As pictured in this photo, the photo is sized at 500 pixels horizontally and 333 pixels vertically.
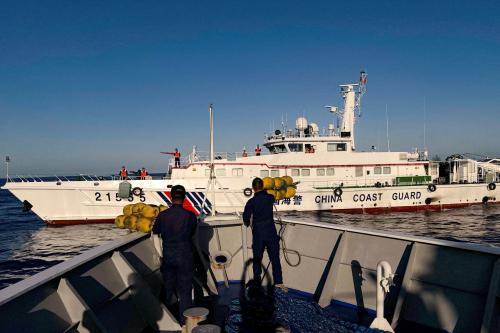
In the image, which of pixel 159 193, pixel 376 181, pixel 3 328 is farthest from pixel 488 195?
pixel 3 328

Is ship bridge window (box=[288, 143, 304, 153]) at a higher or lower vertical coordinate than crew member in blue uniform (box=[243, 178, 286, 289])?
higher

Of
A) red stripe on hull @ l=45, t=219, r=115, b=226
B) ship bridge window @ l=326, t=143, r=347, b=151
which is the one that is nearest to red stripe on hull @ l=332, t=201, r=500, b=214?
ship bridge window @ l=326, t=143, r=347, b=151

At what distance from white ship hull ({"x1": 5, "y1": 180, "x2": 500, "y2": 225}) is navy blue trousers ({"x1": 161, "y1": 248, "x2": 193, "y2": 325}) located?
1261cm

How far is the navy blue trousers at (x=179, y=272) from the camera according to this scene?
4254 mm

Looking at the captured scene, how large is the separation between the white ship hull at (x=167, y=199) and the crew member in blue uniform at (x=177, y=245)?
12.6 metres

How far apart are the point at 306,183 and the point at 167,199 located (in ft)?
28.2

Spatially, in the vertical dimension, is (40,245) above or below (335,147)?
below

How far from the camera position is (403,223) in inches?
738

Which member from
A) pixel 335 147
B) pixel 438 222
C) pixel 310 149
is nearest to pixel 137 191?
pixel 310 149

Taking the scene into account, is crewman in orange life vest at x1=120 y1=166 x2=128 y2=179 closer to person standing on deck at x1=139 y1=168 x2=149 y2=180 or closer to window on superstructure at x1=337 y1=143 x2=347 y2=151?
person standing on deck at x1=139 y1=168 x2=149 y2=180

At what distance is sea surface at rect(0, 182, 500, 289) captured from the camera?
44.8 ft

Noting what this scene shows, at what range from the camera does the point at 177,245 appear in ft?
13.9

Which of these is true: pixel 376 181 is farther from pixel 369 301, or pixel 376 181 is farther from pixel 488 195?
pixel 369 301

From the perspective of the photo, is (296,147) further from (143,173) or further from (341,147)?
(143,173)
